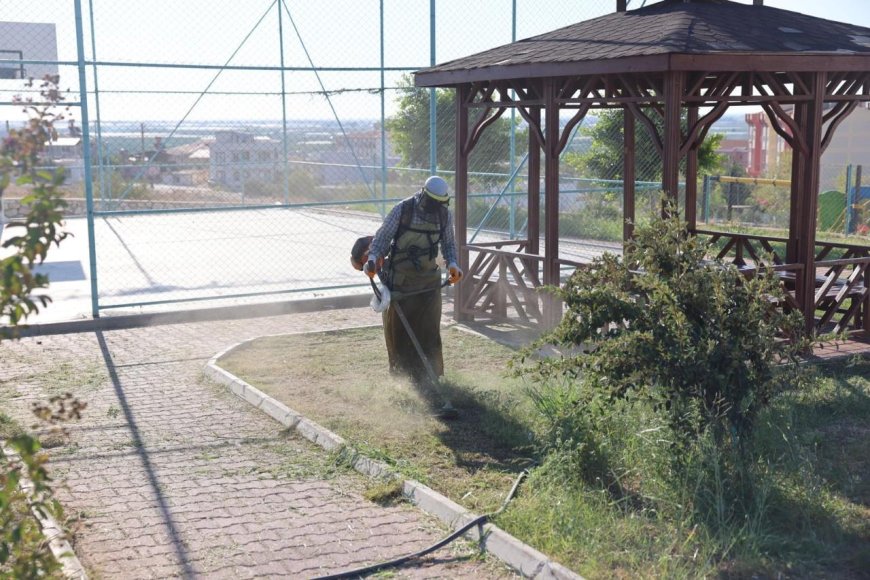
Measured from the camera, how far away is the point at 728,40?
950 centimetres

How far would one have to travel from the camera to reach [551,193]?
11.2 m

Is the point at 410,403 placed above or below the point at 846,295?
below

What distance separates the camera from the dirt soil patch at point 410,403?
22.9ft

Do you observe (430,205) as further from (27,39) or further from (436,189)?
(27,39)

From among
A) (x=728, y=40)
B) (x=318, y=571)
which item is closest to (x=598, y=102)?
(x=728, y=40)

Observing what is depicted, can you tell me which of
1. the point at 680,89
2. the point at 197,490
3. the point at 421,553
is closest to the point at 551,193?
the point at 680,89

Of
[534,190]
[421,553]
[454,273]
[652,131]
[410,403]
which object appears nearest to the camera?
[421,553]

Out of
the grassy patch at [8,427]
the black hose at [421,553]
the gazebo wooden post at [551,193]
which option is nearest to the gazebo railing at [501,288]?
the gazebo wooden post at [551,193]

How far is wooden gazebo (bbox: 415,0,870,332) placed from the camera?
9445 millimetres

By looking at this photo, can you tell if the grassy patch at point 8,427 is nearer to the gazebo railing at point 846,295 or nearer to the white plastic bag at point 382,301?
the white plastic bag at point 382,301

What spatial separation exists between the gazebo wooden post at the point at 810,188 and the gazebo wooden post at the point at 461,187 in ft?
12.5

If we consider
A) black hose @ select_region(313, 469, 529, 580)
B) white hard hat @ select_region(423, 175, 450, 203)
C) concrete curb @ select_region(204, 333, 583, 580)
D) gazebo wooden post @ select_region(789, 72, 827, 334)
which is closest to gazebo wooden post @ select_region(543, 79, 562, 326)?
gazebo wooden post @ select_region(789, 72, 827, 334)

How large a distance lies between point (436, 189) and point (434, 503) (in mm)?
3175

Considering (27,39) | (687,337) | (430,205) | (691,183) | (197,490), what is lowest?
(197,490)
